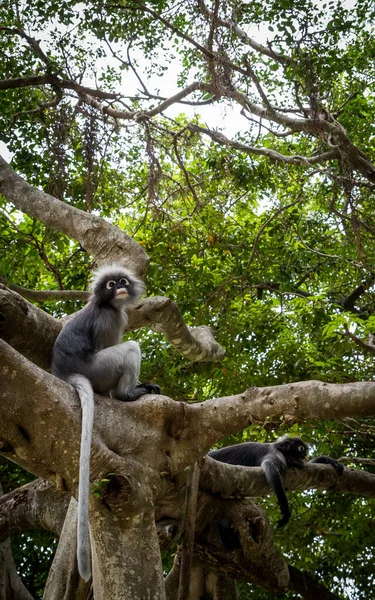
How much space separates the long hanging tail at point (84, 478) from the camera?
283cm

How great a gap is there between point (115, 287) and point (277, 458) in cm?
216

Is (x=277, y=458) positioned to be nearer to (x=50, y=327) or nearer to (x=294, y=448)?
(x=294, y=448)

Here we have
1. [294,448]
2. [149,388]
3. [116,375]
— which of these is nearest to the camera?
[116,375]

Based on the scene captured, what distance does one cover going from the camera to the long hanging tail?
2.83 meters

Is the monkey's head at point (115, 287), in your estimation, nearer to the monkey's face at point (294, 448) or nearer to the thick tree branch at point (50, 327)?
the thick tree branch at point (50, 327)

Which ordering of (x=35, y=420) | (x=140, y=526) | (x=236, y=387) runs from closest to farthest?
1. (x=35, y=420)
2. (x=140, y=526)
3. (x=236, y=387)

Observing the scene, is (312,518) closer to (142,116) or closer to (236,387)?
(236,387)

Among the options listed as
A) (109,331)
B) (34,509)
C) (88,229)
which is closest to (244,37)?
(88,229)

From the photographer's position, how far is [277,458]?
5.69 metres

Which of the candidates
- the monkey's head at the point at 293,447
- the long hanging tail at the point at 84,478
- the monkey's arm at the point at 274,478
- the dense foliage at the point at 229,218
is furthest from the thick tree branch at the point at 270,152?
the long hanging tail at the point at 84,478

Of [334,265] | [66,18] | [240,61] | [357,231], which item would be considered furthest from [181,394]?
[66,18]

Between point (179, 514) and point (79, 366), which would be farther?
point (179, 514)

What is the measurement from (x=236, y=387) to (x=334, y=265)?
2.04m

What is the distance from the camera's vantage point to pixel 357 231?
5207 millimetres
